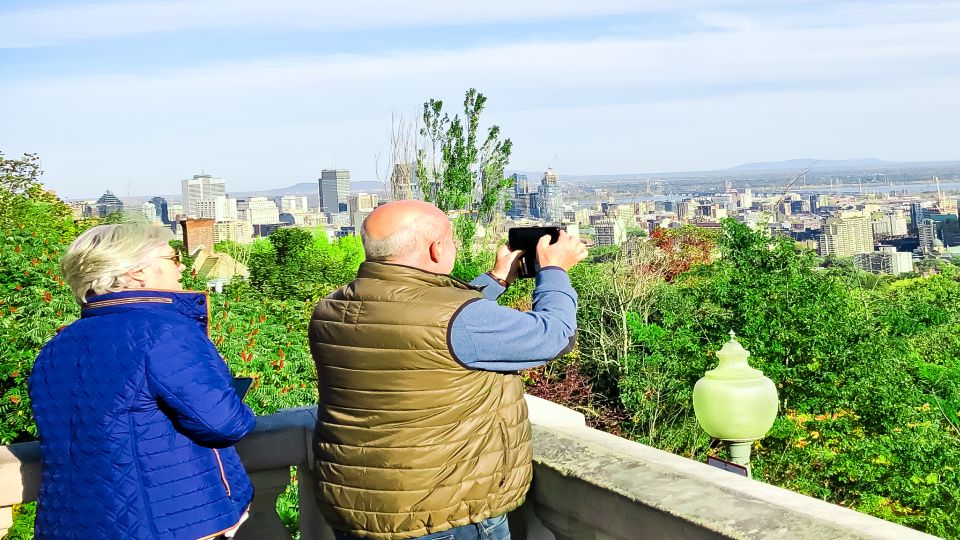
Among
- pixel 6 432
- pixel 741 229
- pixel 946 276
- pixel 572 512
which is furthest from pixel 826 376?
pixel 946 276

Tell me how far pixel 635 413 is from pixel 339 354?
32.1 feet

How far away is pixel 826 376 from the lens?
10109mm

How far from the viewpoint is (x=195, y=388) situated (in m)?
2.14

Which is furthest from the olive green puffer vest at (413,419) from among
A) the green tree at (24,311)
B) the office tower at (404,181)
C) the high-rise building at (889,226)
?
the high-rise building at (889,226)

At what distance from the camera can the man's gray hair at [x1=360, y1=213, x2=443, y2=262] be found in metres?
2.28

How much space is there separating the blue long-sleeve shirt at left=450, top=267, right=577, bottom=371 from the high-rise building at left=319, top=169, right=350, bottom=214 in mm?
118244

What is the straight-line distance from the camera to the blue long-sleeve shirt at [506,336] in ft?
6.98

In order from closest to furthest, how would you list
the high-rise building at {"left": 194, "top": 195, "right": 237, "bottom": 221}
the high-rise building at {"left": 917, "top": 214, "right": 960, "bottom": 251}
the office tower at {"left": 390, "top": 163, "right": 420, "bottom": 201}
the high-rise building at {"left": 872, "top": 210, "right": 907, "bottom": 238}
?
the office tower at {"left": 390, "top": 163, "right": 420, "bottom": 201} → the high-rise building at {"left": 917, "top": 214, "right": 960, "bottom": 251} → the high-rise building at {"left": 194, "top": 195, "right": 237, "bottom": 221} → the high-rise building at {"left": 872, "top": 210, "right": 907, "bottom": 238}

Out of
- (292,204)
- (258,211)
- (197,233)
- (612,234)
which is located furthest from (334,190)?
(612,234)

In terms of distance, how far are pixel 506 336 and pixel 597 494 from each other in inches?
15.0

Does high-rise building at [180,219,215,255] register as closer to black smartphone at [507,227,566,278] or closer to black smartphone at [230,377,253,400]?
black smartphone at [230,377,253,400]

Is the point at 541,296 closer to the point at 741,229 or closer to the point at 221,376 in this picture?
the point at 221,376

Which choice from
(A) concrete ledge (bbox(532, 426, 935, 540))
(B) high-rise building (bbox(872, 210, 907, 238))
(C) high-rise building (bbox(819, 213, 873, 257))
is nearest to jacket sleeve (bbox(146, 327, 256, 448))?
(A) concrete ledge (bbox(532, 426, 935, 540))

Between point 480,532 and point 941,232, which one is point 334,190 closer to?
point 941,232
